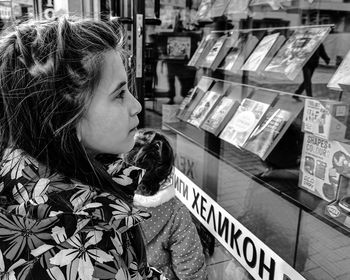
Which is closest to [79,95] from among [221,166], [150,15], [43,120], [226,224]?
[43,120]

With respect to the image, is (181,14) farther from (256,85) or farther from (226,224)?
(226,224)

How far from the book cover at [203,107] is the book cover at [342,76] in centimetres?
76

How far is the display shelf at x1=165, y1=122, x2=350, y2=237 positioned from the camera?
49.4 inches

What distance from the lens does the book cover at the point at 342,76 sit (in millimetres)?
1103

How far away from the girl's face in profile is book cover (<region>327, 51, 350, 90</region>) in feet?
2.01

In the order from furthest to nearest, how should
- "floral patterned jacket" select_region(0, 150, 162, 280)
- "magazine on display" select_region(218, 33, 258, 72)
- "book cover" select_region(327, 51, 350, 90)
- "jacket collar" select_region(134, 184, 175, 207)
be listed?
1. "magazine on display" select_region(218, 33, 258, 72)
2. "jacket collar" select_region(134, 184, 175, 207)
3. "book cover" select_region(327, 51, 350, 90)
4. "floral patterned jacket" select_region(0, 150, 162, 280)

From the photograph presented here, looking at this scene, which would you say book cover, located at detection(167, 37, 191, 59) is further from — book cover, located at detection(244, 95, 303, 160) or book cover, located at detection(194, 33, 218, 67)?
book cover, located at detection(244, 95, 303, 160)

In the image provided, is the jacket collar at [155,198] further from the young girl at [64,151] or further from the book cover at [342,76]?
the book cover at [342,76]

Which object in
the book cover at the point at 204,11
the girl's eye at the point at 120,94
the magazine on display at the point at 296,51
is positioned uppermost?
the book cover at the point at 204,11

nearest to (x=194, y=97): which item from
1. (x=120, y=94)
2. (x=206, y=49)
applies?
(x=206, y=49)

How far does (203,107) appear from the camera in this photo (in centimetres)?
193

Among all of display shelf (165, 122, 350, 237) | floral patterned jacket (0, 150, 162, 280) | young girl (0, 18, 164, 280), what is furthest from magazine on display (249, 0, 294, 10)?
floral patterned jacket (0, 150, 162, 280)

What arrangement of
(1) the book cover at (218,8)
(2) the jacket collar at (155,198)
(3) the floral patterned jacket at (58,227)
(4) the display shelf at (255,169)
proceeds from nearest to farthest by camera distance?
(3) the floral patterned jacket at (58,227) → (4) the display shelf at (255,169) → (2) the jacket collar at (155,198) → (1) the book cover at (218,8)

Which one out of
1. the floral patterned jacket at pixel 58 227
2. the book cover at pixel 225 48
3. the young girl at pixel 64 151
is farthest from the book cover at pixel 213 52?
the floral patterned jacket at pixel 58 227
